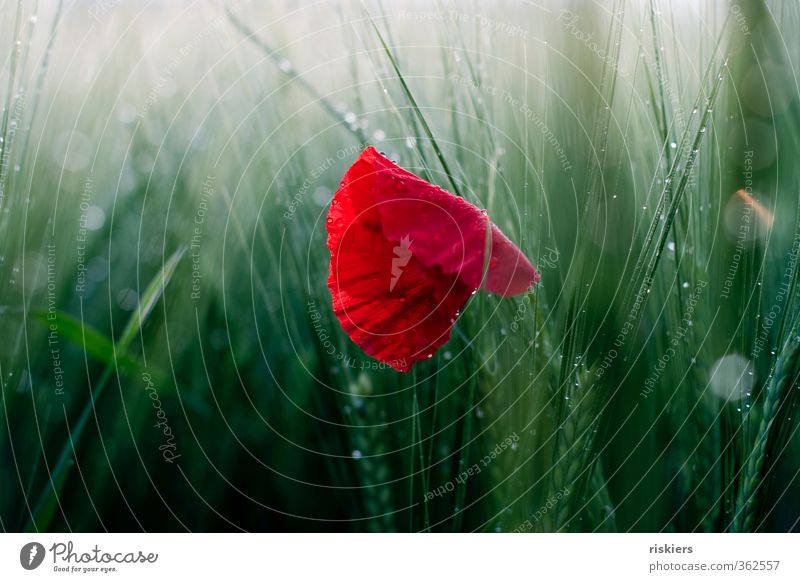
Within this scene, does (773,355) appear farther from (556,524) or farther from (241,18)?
(241,18)
